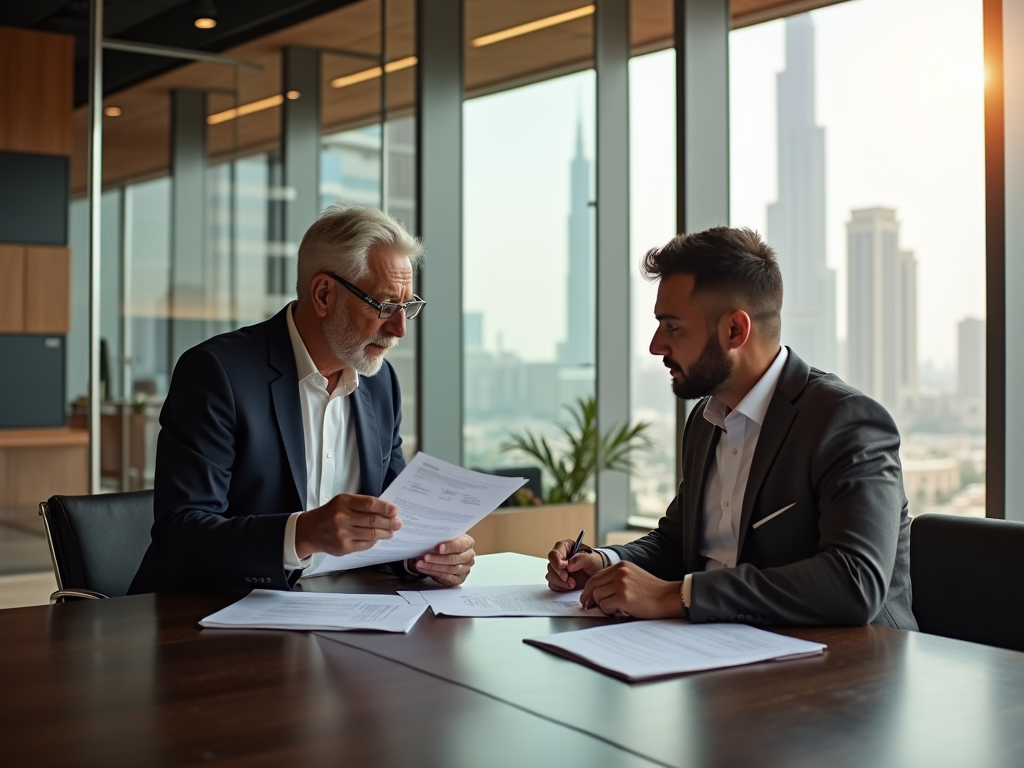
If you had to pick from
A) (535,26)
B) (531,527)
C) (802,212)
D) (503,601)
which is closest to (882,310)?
(802,212)

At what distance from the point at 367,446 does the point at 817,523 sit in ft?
3.45

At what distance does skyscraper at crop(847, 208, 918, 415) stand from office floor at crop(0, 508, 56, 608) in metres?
4.02

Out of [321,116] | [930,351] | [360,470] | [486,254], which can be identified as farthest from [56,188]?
[930,351]

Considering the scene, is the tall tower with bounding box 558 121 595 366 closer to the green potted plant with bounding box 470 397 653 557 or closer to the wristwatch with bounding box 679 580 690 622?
the green potted plant with bounding box 470 397 653 557

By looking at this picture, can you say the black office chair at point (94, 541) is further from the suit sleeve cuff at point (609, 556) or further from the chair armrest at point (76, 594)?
the suit sleeve cuff at point (609, 556)

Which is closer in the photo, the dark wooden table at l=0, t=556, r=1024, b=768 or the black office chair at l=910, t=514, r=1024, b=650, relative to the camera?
the dark wooden table at l=0, t=556, r=1024, b=768

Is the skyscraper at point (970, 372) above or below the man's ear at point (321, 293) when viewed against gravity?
below

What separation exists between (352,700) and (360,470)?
119 cm

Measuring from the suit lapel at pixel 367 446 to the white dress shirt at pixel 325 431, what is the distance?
2cm

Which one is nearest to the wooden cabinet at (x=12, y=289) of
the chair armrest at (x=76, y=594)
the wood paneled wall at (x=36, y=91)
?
the wood paneled wall at (x=36, y=91)

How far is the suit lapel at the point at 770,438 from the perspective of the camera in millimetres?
2006

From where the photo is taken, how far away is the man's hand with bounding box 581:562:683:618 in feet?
5.85

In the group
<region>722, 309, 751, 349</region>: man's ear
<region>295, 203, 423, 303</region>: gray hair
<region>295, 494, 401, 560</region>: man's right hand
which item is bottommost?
<region>295, 494, 401, 560</region>: man's right hand

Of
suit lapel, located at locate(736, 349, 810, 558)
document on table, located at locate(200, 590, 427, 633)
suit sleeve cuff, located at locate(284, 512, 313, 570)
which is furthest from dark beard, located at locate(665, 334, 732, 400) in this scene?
suit sleeve cuff, located at locate(284, 512, 313, 570)
